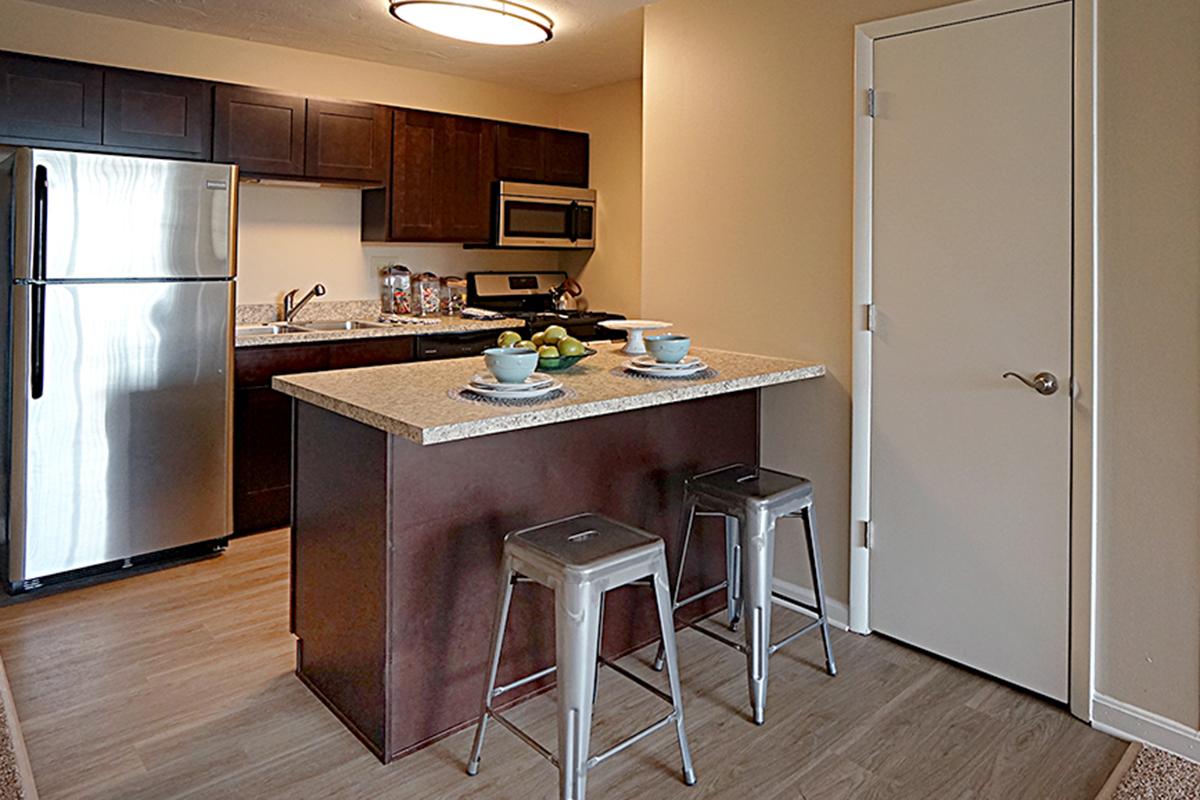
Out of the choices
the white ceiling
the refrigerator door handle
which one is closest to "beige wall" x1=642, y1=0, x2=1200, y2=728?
the white ceiling

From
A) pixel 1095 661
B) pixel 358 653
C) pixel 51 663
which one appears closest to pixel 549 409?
pixel 358 653

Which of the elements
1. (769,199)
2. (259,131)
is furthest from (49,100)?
(769,199)

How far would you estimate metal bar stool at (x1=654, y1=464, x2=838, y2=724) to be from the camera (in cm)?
236

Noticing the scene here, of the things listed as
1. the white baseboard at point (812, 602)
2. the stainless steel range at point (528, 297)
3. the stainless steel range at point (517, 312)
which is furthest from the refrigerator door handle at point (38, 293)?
the white baseboard at point (812, 602)

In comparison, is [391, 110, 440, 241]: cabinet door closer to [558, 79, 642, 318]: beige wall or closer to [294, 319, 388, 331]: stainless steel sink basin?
[294, 319, 388, 331]: stainless steel sink basin

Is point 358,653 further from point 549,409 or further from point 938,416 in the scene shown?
point 938,416

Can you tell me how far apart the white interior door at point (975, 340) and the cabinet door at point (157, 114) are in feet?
9.48

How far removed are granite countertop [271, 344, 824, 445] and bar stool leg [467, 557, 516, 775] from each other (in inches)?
14.4

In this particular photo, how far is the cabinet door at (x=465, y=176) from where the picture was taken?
461 centimetres

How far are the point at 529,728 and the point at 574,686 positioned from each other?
58 cm

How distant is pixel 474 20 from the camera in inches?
127

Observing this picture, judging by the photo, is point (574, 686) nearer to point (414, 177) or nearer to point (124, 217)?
point (124, 217)

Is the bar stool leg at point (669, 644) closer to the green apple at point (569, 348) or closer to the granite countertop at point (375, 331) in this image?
the green apple at point (569, 348)

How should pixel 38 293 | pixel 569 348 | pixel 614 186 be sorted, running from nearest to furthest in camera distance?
pixel 569 348, pixel 38 293, pixel 614 186
